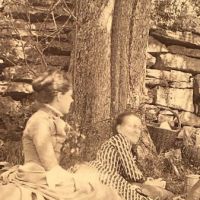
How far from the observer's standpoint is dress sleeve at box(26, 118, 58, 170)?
4188mm

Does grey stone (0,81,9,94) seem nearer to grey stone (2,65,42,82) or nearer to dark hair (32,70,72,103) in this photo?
grey stone (2,65,42,82)

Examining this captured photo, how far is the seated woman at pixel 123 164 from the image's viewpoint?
4.96 meters

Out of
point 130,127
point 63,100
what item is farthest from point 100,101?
point 63,100

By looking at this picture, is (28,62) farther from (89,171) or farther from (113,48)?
(89,171)

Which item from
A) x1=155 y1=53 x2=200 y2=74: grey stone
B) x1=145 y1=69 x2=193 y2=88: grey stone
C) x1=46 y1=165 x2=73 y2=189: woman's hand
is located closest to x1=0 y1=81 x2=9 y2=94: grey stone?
x1=145 y1=69 x2=193 y2=88: grey stone

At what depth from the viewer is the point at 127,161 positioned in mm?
5043

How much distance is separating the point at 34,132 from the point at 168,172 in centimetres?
425

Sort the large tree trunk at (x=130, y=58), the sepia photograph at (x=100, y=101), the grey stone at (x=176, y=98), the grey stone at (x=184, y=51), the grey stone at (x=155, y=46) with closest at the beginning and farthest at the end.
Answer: the sepia photograph at (x=100, y=101)
the large tree trunk at (x=130, y=58)
the grey stone at (x=176, y=98)
the grey stone at (x=155, y=46)
the grey stone at (x=184, y=51)

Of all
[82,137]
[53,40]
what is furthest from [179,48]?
[82,137]

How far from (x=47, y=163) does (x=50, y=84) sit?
1.75 ft

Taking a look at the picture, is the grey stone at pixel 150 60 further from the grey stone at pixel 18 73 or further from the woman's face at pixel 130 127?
the woman's face at pixel 130 127

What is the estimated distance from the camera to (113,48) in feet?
25.4

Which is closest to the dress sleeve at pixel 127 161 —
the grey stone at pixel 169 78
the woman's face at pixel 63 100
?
the woman's face at pixel 63 100

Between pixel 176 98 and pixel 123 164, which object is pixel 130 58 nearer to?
pixel 176 98
